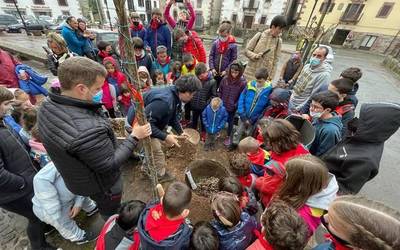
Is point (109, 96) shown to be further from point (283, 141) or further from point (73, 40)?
point (283, 141)

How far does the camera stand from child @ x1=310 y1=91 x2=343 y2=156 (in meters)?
2.55

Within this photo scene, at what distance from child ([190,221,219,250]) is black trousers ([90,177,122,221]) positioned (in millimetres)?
933

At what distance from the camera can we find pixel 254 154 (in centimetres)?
253

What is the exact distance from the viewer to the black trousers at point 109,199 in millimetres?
1987

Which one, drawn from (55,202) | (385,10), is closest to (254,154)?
(55,202)

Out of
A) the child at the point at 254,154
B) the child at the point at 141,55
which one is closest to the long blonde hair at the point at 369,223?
the child at the point at 254,154

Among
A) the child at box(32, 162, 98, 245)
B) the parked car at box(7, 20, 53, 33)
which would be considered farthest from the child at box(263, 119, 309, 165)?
the parked car at box(7, 20, 53, 33)

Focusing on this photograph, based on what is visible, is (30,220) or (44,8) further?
(44,8)

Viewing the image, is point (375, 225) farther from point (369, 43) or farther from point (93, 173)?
point (369, 43)

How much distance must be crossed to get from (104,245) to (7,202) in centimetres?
103

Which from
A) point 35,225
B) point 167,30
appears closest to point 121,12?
point 35,225

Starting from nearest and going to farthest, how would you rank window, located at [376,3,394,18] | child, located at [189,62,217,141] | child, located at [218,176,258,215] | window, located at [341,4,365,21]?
1. child, located at [218,176,258,215]
2. child, located at [189,62,217,141]
3. window, located at [376,3,394,18]
4. window, located at [341,4,365,21]

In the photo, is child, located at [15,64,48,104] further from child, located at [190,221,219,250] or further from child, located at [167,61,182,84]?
child, located at [190,221,219,250]

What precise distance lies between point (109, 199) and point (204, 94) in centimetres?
274
